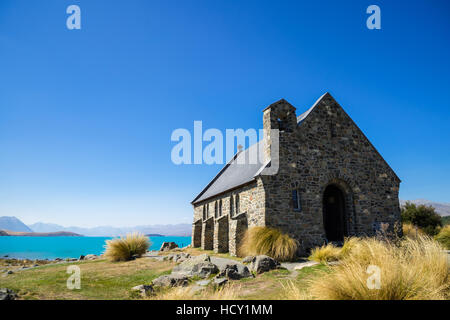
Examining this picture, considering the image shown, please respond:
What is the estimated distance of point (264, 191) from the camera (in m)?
13.5

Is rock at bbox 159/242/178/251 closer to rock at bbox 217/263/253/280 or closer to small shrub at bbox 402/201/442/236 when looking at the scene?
rock at bbox 217/263/253/280

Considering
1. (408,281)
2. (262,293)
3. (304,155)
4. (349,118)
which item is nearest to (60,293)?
(262,293)

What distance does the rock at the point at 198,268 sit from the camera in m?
9.20

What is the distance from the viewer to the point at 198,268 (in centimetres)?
950

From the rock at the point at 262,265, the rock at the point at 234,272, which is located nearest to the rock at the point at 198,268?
the rock at the point at 234,272

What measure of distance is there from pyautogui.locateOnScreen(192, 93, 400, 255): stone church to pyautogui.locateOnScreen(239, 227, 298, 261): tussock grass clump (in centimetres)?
95

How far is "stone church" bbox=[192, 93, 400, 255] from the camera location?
1389 cm

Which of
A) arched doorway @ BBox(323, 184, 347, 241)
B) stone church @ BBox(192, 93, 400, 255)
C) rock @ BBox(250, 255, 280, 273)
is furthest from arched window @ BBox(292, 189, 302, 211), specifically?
rock @ BBox(250, 255, 280, 273)

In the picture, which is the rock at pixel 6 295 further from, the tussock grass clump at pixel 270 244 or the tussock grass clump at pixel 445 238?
the tussock grass clump at pixel 445 238

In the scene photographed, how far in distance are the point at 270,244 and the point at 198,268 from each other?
12.9 feet

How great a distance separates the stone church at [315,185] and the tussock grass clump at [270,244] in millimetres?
950

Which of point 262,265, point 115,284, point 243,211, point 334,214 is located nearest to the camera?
point 115,284

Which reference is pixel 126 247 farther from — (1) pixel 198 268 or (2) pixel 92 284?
(1) pixel 198 268

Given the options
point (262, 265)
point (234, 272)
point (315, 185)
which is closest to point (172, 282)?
point (234, 272)
